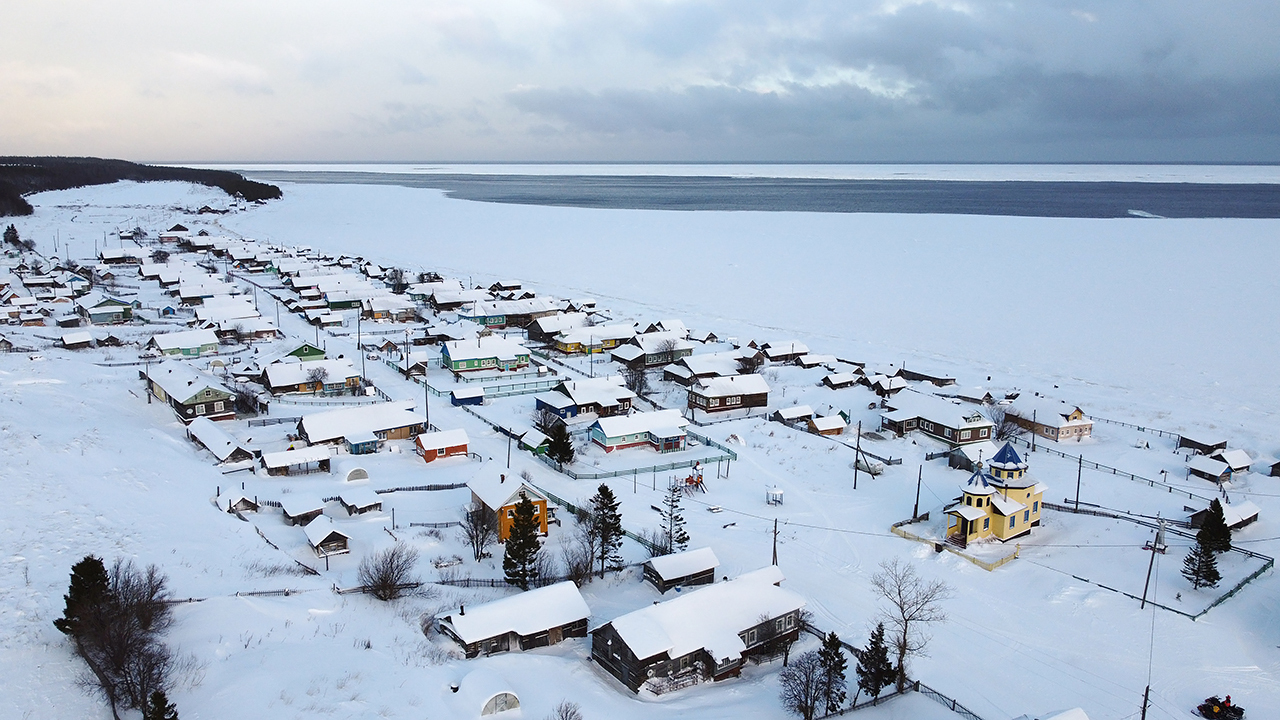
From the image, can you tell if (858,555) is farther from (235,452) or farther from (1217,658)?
(235,452)

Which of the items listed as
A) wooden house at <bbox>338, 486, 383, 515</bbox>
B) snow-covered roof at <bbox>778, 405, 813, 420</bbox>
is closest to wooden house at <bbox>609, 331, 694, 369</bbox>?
snow-covered roof at <bbox>778, 405, 813, 420</bbox>

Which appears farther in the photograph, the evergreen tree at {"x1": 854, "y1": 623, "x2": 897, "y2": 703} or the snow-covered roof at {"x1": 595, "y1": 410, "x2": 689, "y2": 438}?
the snow-covered roof at {"x1": 595, "y1": 410, "x2": 689, "y2": 438}

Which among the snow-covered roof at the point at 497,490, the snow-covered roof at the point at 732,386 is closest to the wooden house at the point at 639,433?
the snow-covered roof at the point at 732,386

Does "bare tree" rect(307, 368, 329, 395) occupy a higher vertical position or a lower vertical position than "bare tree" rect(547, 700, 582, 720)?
higher

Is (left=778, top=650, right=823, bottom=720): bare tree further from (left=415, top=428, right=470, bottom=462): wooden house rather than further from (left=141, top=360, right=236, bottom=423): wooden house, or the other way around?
(left=141, top=360, right=236, bottom=423): wooden house

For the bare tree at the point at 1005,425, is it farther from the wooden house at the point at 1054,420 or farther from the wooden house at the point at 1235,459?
the wooden house at the point at 1235,459

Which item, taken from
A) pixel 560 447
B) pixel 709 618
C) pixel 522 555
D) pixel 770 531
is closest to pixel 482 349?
pixel 560 447
